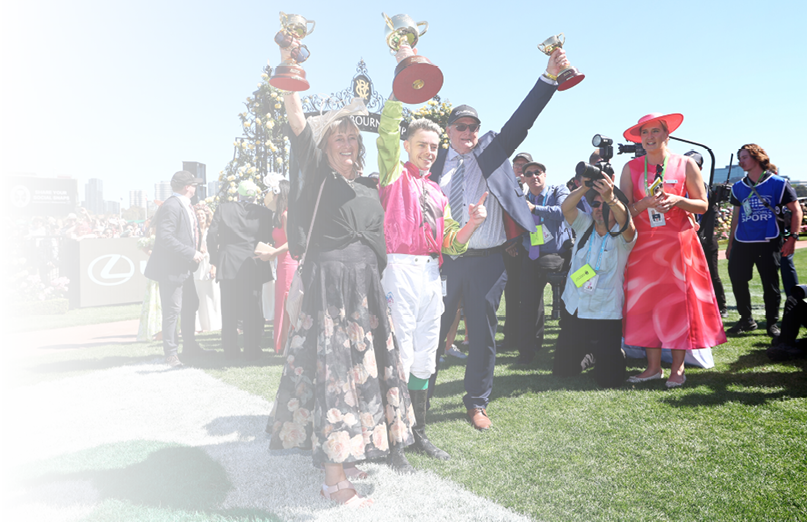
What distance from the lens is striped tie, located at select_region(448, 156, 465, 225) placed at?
12.5 ft

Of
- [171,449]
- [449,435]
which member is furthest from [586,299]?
[171,449]

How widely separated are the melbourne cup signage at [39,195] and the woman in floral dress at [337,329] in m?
35.9

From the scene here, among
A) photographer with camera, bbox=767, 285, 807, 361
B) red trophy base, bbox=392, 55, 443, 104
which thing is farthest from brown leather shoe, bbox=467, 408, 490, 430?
photographer with camera, bbox=767, 285, 807, 361

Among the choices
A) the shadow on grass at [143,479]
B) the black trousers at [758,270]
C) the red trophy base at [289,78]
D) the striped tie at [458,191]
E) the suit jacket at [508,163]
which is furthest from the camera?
the black trousers at [758,270]

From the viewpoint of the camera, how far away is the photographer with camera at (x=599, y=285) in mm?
4641

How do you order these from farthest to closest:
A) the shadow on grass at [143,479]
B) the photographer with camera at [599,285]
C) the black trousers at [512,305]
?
the black trousers at [512,305], the photographer with camera at [599,285], the shadow on grass at [143,479]

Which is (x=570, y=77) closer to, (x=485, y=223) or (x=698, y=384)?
(x=485, y=223)

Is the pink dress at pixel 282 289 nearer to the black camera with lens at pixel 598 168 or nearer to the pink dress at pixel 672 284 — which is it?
the black camera with lens at pixel 598 168

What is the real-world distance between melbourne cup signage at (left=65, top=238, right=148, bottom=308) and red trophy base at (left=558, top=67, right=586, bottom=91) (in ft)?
37.9

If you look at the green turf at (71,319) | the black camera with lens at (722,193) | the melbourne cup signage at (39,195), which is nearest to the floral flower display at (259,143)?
the green turf at (71,319)

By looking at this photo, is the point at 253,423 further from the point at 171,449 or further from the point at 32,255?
the point at 32,255

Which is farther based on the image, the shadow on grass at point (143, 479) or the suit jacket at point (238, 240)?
the suit jacket at point (238, 240)

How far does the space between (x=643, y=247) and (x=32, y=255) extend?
12.7m

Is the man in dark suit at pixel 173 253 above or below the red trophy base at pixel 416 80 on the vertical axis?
below
